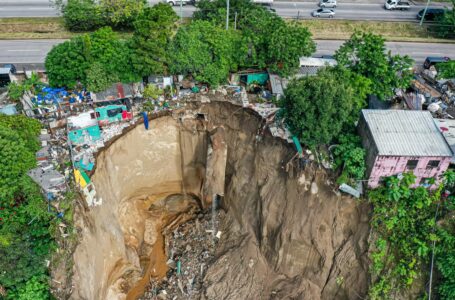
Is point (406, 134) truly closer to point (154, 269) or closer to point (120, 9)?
point (154, 269)

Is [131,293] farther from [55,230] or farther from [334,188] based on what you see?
[334,188]

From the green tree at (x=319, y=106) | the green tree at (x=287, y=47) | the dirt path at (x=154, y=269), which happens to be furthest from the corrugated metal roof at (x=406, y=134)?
the dirt path at (x=154, y=269)

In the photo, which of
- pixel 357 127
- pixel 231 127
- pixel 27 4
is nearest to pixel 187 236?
pixel 231 127

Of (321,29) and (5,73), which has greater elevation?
(321,29)

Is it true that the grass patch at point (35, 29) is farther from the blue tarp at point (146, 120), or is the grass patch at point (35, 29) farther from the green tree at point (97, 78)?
the blue tarp at point (146, 120)

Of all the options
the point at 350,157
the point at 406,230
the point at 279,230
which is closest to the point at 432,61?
the point at 350,157

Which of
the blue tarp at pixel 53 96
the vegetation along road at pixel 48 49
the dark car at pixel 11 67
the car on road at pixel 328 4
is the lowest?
the blue tarp at pixel 53 96

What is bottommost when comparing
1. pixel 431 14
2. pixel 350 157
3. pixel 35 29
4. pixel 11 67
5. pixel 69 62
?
pixel 350 157
